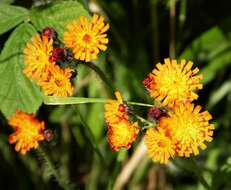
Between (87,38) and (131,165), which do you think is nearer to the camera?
(87,38)

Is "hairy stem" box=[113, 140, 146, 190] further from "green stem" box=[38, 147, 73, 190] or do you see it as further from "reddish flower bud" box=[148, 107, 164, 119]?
"reddish flower bud" box=[148, 107, 164, 119]

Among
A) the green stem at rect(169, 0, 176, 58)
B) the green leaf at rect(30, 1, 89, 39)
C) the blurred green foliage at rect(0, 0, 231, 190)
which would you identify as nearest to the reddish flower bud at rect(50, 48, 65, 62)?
the green leaf at rect(30, 1, 89, 39)

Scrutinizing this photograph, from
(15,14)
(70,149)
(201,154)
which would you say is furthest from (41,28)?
(201,154)

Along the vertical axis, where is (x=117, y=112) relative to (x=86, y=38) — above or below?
below

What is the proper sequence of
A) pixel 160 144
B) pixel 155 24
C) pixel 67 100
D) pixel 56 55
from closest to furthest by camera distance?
pixel 160 144 → pixel 56 55 → pixel 67 100 → pixel 155 24

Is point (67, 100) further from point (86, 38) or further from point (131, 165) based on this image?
point (131, 165)

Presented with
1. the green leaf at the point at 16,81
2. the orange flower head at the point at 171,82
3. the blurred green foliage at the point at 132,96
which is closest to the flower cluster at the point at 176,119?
the orange flower head at the point at 171,82

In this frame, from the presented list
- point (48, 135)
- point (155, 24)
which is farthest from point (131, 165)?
point (48, 135)
